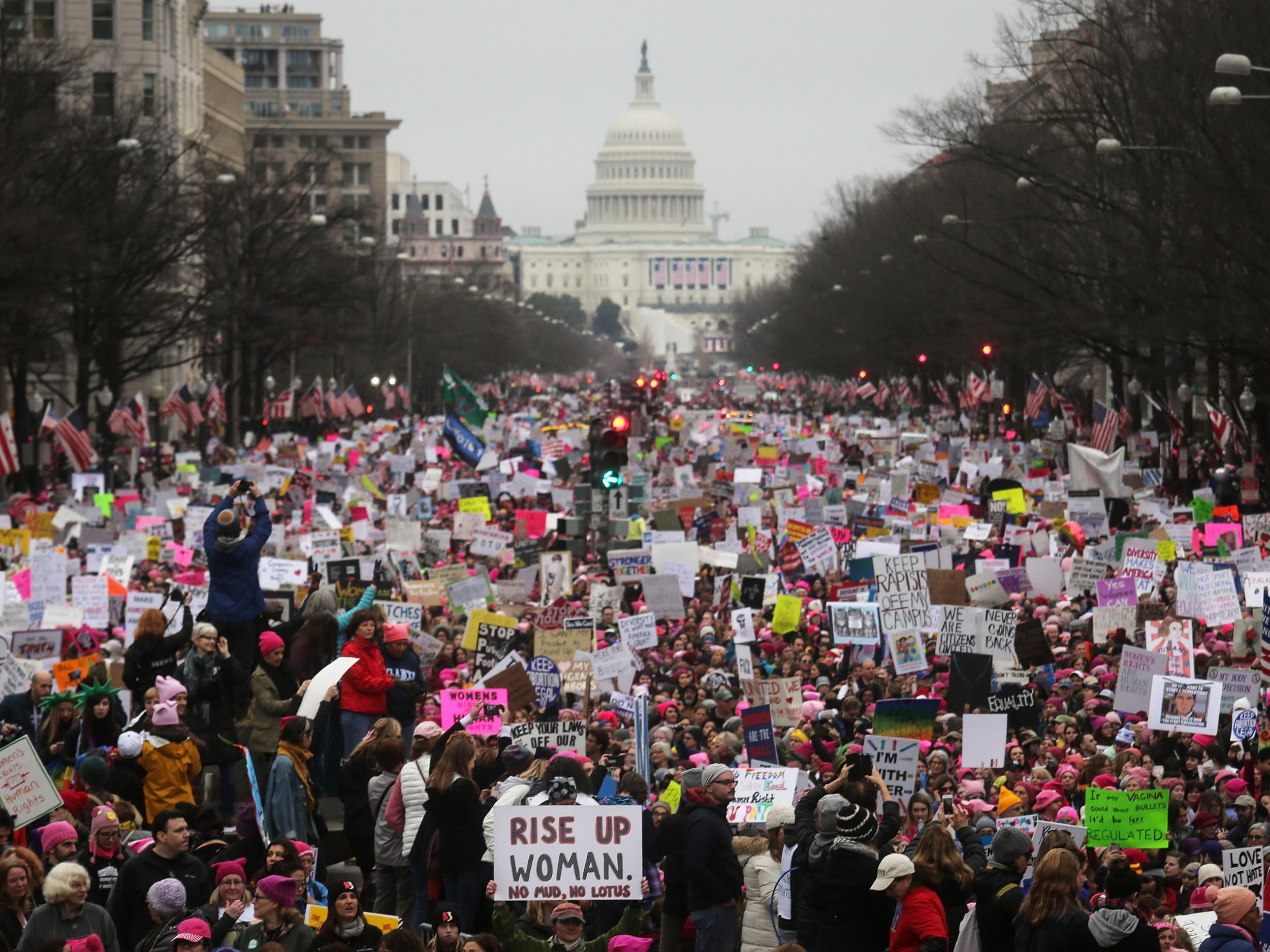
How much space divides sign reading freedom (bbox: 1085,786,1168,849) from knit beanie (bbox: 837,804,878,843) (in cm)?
179

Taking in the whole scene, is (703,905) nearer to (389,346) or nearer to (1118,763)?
(1118,763)

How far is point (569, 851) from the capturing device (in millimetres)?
10188

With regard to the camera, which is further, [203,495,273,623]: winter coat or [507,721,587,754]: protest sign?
[203,495,273,623]: winter coat

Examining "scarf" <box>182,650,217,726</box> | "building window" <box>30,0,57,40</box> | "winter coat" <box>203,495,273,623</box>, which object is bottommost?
"scarf" <box>182,650,217,726</box>

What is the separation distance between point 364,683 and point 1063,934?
19.1 ft

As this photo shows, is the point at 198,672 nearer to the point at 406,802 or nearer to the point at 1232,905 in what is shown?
the point at 406,802

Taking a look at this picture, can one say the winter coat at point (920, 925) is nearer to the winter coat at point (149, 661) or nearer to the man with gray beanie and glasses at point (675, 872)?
the man with gray beanie and glasses at point (675, 872)

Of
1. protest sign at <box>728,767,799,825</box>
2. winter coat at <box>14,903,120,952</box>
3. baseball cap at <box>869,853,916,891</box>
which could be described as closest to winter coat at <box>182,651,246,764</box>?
protest sign at <box>728,767,799,825</box>

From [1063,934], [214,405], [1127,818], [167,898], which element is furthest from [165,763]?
[214,405]

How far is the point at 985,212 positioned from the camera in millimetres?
58719

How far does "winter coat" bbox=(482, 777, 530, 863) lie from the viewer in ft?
35.5

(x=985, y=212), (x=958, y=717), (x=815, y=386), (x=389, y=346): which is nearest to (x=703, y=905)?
(x=958, y=717)

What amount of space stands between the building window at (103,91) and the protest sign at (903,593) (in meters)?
45.6

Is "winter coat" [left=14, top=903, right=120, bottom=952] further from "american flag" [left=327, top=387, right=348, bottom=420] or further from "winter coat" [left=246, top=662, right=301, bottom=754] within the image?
"american flag" [left=327, top=387, right=348, bottom=420]
